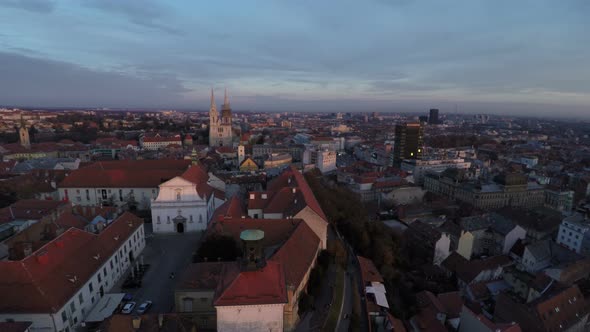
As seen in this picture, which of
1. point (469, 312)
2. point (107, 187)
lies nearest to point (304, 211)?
point (469, 312)

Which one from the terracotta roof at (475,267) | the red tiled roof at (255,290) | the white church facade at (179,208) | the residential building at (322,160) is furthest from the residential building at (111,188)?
the residential building at (322,160)

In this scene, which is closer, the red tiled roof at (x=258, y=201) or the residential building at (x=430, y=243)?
the red tiled roof at (x=258, y=201)

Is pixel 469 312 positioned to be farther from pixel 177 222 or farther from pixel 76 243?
pixel 76 243

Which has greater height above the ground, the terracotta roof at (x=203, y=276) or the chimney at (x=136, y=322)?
the terracotta roof at (x=203, y=276)

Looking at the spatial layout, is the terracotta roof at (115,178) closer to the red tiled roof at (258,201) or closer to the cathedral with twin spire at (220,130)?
the red tiled roof at (258,201)

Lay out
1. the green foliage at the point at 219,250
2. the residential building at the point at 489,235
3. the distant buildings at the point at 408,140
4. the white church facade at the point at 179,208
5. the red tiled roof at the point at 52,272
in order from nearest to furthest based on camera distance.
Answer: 1. the red tiled roof at the point at 52,272
2. the green foliage at the point at 219,250
3. the white church facade at the point at 179,208
4. the residential building at the point at 489,235
5. the distant buildings at the point at 408,140
